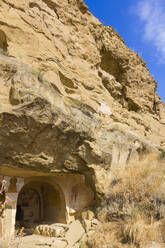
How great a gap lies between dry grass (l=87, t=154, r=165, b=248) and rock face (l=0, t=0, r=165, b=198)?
483mm

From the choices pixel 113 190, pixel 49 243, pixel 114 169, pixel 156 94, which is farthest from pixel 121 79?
pixel 49 243

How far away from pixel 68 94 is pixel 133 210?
12.3 feet

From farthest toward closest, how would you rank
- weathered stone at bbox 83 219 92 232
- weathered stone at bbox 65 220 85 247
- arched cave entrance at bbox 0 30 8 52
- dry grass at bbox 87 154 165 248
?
arched cave entrance at bbox 0 30 8 52 < weathered stone at bbox 83 219 92 232 < weathered stone at bbox 65 220 85 247 < dry grass at bbox 87 154 165 248

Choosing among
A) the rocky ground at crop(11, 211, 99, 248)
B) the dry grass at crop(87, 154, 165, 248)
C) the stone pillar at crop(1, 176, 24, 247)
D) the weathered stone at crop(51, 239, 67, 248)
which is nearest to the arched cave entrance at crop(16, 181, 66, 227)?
the rocky ground at crop(11, 211, 99, 248)

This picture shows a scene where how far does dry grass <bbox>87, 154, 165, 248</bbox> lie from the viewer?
454 centimetres

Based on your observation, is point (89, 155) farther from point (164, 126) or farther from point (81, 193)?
point (164, 126)

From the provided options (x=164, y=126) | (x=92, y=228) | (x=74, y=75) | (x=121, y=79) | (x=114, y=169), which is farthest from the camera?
(x=164, y=126)

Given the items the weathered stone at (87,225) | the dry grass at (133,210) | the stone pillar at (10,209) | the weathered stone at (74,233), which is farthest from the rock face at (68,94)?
the weathered stone at (74,233)

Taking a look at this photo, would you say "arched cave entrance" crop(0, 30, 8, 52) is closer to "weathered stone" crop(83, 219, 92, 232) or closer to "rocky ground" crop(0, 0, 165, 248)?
"rocky ground" crop(0, 0, 165, 248)

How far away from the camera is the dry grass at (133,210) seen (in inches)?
179

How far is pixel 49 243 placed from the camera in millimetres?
4719

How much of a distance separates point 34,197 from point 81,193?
8.27ft

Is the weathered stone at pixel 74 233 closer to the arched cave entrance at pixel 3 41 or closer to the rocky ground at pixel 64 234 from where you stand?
the rocky ground at pixel 64 234

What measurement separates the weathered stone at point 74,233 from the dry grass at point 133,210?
1.11 feet
